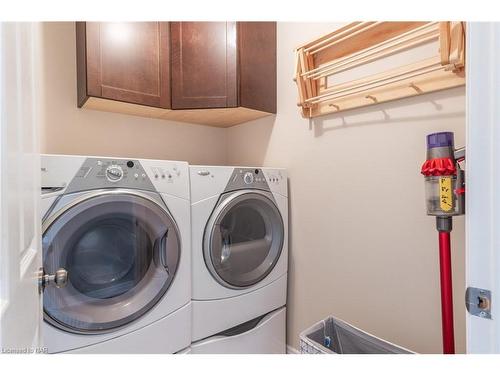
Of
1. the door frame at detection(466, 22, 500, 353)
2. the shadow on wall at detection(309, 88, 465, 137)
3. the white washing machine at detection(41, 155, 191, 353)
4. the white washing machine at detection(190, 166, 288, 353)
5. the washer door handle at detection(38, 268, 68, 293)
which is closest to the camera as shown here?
the door frame at detection(466, 22, 500, 353)

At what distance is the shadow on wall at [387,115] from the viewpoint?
1126mm

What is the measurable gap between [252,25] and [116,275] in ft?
5.26

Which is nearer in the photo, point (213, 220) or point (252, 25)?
point (213, 220)

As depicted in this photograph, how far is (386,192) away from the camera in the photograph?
131 cm

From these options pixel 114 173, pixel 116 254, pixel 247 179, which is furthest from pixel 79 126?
pixel 247 179

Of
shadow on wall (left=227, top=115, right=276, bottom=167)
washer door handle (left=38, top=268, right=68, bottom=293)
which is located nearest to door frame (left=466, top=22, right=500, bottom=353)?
washer door handle (left=38, top=268, right=68, bottom=293)

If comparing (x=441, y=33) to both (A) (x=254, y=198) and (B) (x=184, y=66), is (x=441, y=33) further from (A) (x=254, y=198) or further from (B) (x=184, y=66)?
(B) (x=184, y=66)

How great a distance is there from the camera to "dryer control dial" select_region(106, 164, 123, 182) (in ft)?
3.57

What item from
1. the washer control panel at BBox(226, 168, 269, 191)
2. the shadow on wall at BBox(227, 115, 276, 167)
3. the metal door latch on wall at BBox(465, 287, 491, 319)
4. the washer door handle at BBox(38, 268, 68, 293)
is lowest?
the washer door handle at BBox(38, 268, 68, 293)

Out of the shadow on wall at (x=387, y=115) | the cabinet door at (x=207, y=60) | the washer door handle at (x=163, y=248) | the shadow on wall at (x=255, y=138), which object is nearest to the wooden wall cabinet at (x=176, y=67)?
the cabinet door at (x=207, y=60)

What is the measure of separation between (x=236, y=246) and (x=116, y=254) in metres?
0.62

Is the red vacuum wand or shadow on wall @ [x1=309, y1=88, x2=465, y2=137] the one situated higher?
shadow on wall @ [x1=309, y1=88, x2=465, y2=137]

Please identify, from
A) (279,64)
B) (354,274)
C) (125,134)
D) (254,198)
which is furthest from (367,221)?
(125,134)

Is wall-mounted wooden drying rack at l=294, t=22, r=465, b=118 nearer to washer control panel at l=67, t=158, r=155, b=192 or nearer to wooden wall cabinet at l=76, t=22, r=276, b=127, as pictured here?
wooden wall cabinet at l=76, t=22, r=276, b=127
